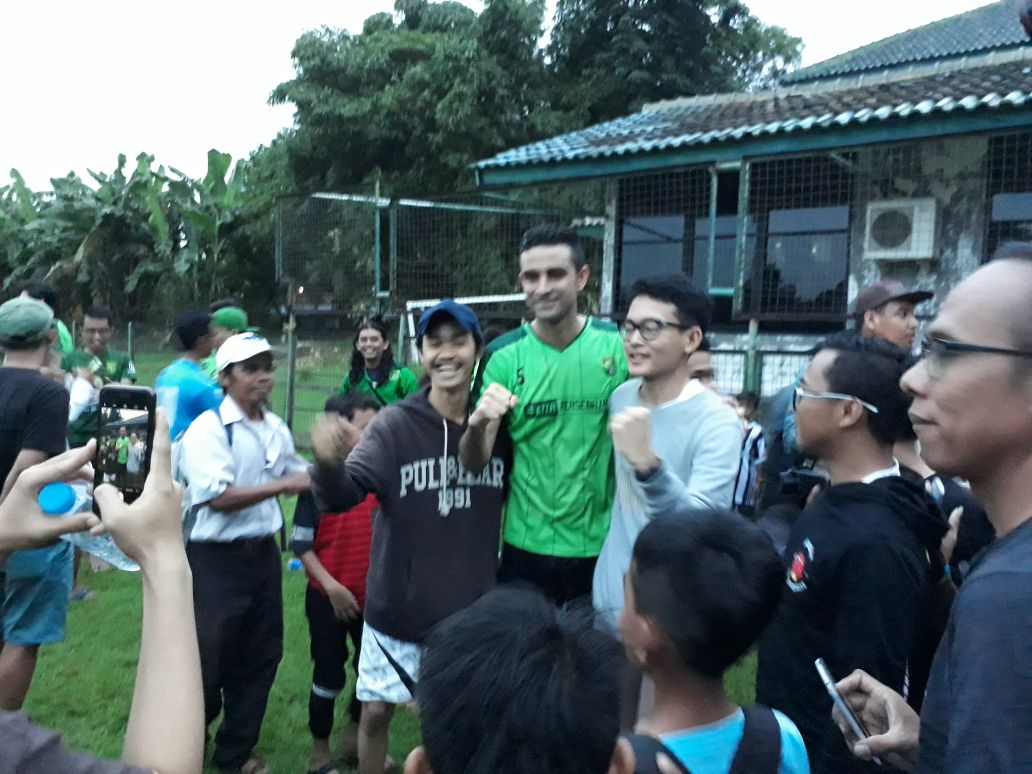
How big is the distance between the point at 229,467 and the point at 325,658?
Answer: 977mm

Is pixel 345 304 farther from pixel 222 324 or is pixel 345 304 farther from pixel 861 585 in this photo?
pixel 861 585

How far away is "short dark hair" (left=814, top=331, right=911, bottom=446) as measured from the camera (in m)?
2.40

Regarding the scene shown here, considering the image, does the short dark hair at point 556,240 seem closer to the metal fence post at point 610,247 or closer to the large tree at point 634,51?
the metal fence post at point 610,247

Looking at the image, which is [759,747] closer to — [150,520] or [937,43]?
[150,520]

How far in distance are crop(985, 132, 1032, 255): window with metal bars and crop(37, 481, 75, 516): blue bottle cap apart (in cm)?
801

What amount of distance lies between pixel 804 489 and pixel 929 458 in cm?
190

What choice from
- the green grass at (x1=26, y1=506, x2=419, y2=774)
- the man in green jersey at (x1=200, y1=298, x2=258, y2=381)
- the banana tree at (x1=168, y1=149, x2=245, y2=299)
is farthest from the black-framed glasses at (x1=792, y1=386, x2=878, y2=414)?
the banana tree at (x1=168, y1=149, x2=245, y2=299)

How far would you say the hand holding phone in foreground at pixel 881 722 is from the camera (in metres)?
1.68

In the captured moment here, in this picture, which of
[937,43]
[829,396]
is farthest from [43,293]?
[937,43]

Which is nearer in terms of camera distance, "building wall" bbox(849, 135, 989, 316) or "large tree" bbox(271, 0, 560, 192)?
"building wall" bbox(849, 135, 989, 316)

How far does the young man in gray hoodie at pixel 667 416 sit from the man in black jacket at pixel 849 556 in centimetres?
40

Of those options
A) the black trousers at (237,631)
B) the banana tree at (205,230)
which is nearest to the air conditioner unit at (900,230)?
the black trousers at (237,631)

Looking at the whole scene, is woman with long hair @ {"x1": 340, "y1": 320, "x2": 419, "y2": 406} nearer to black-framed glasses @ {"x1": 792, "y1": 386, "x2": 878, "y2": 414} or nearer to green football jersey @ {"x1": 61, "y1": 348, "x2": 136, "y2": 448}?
green football jersey @ {"x1": 61, "y1": 348, "x2": 136, "y2": 448}

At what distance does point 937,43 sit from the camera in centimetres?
1223
